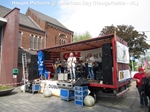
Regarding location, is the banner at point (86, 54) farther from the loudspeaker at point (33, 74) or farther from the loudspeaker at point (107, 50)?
the loudspeaker at point (107, 50)

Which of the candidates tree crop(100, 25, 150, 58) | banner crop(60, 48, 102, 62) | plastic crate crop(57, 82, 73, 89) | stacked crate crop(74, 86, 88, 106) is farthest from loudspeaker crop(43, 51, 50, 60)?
tree crop(100, 25, 150, 58)

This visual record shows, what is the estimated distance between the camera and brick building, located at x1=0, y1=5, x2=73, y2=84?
1332cm

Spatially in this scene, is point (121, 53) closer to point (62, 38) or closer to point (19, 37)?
point (19, 37)

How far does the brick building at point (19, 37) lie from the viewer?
43.7 ft

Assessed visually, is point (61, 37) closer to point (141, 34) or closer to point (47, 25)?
point (47, 25)

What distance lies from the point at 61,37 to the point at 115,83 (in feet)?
69.3

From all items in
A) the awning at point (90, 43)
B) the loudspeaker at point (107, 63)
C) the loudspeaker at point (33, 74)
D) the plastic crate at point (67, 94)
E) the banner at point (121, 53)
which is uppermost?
the awning at point (90, 43)

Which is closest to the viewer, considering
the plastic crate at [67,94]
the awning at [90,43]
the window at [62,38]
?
the awning at [90,43]

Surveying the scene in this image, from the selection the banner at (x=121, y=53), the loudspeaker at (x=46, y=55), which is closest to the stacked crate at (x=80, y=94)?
the banner at (x=121, y=53)

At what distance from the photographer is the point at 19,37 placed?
1809 centimetres

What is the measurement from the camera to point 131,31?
21.4m

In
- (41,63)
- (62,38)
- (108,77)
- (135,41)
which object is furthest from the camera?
(62,38)

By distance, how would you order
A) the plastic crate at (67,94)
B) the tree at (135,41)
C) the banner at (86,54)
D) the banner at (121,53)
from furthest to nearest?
the tree at (135,41) → the banner at (86,54) → the plastic crate at (67,94) → the banner at (121,53)

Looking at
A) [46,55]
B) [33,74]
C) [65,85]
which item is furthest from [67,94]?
[46,55]
